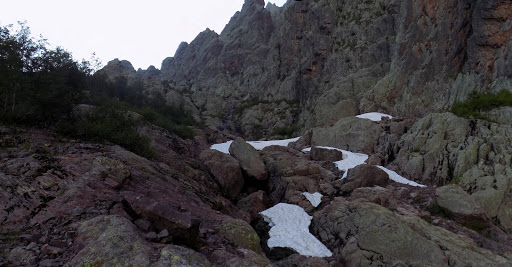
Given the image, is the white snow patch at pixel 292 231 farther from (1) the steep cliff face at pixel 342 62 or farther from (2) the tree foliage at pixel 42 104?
(1) the steep cliff face at pixel 342 62

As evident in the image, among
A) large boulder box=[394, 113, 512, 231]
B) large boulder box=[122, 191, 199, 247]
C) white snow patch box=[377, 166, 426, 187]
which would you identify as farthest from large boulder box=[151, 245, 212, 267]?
white snow patch box=[377, 166, 426, 187]

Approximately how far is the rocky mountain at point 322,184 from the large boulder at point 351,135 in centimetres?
13

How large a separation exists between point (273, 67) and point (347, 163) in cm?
5262

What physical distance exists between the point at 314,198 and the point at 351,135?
1173cm

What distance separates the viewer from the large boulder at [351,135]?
25.4m

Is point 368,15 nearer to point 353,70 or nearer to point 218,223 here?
point 353,70

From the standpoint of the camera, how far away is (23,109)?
1366 cm

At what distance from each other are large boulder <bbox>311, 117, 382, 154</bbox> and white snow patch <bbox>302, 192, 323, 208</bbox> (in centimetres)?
1007

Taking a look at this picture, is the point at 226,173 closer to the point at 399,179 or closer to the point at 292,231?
the point at 292,231

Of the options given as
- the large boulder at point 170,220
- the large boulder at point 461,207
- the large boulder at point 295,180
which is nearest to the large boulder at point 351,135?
the large boulder at point 295,180

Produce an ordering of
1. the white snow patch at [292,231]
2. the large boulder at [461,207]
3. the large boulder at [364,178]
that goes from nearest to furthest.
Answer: the white snow patch at [292,231] → the large boulder at [461,207] → the large boulder at [364,178]

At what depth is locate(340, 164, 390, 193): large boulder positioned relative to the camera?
17.1 metres

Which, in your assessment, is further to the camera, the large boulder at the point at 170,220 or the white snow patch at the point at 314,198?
the white snow patch at the point at 314,198

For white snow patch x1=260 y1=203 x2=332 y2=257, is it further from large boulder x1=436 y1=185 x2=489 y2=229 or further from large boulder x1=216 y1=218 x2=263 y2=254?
Answer: large boulder x1=436 y1=185 x2=489 y2=229
